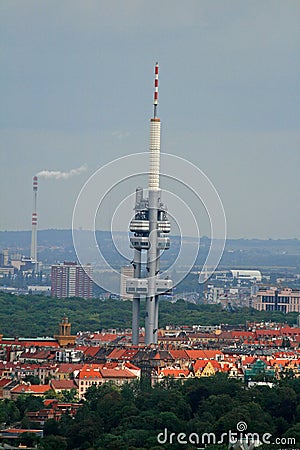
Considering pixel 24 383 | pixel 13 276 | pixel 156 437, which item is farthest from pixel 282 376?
pixel 13 276

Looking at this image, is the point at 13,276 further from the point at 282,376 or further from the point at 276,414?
the point at 276,414

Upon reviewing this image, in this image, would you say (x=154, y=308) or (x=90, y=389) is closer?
(x=90, y=389)

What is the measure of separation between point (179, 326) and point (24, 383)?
31.8 meters

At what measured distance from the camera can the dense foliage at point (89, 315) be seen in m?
→ 88.9

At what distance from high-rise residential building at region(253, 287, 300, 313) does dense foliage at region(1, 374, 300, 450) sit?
62.7m

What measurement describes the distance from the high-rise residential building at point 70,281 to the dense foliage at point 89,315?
20033mm

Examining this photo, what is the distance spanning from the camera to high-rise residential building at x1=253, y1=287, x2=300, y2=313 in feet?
373

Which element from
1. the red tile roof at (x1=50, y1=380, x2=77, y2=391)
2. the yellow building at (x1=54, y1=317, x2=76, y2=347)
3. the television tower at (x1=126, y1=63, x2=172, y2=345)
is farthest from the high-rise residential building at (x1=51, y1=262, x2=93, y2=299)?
the red tile roof at (x1=50, y1=380, x2=77, y2=391)

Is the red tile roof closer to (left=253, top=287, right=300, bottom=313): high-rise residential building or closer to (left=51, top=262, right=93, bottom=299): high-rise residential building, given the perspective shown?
(left=253, top=287, right=300, bottom=313): high-rise residential building

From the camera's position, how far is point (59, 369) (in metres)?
61.2

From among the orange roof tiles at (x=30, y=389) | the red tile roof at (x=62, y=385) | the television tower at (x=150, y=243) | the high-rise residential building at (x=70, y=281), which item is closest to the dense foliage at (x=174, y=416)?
the orange roof tiles at (x=30, y=389)

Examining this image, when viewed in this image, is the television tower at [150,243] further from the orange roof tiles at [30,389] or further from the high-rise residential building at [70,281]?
the high-rise residential building at [70,281]

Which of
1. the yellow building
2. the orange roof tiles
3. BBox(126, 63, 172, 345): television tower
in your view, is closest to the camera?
the orange roof tiles

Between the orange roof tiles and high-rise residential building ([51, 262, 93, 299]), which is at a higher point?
high-rise residential building ([51, 262, 93, 299])
